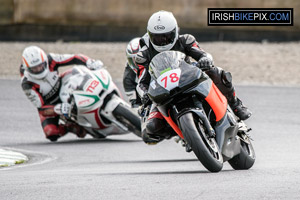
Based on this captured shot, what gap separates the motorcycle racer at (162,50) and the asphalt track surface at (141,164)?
0.47 meters

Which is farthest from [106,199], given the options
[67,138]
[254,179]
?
[67,138]

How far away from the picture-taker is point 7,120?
45.1 ft

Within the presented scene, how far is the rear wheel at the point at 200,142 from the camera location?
6441 mm

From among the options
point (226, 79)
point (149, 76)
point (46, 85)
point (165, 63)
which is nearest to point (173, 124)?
point (165, 63)

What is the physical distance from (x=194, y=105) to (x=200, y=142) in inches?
18.7

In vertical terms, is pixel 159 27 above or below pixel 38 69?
above

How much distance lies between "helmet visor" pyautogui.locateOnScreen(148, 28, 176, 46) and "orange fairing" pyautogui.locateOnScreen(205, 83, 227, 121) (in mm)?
941

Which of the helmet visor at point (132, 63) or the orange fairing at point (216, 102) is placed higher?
the orange fairing at point (216, 102)

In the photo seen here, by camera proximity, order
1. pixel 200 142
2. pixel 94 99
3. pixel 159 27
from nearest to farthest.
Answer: pixel 200 142
pixel 159 27
pixel 94 99

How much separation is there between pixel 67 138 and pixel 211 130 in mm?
6387

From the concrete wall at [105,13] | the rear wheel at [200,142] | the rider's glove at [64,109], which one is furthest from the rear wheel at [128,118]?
the concrete wall at [105,13]

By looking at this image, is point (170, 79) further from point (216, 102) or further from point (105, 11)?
point (105, 11)

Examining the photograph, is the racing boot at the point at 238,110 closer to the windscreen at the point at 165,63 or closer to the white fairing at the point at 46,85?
the windscreen at the point at 165,63

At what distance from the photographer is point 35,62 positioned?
467 inches
